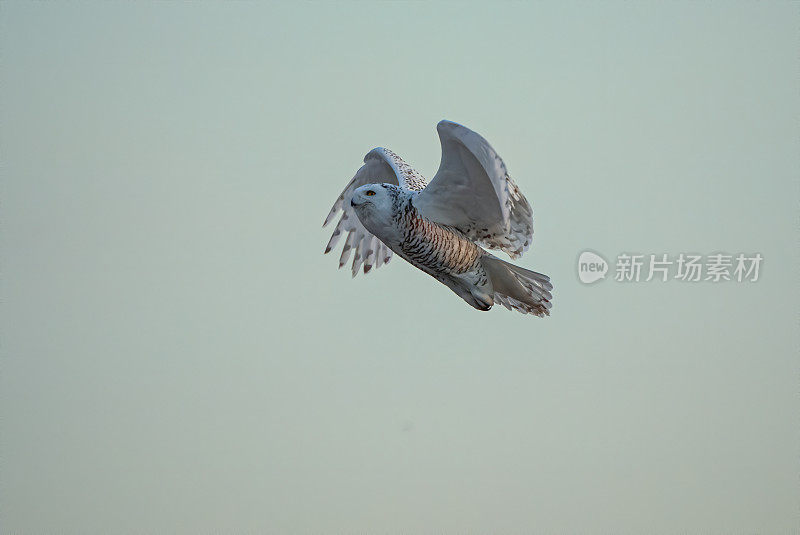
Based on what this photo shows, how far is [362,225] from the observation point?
8641mm

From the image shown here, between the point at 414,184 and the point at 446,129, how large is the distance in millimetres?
1344

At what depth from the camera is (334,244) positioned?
9031 mm

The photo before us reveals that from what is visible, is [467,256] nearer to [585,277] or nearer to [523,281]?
[523,281]

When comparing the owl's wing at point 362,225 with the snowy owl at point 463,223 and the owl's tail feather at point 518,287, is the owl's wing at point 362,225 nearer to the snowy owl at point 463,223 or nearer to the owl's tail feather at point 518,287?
the snowy owl at point 463,223

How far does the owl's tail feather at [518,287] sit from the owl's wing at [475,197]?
0.12m

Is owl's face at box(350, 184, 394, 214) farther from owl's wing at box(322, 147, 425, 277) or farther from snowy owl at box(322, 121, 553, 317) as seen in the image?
owl's wing at box(322, 147, 425, 277)

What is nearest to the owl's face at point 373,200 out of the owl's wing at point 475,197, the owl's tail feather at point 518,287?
the owl's wing at point 475,197

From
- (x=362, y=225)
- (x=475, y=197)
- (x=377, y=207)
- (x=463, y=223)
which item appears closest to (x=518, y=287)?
(x=463, y=223)

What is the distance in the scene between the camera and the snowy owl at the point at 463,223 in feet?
22.1

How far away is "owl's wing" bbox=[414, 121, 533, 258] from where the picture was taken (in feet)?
21.1

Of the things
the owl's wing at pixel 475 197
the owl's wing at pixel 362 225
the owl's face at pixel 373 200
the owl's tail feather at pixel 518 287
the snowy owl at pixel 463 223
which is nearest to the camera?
the owl's wing at pixel 475 197

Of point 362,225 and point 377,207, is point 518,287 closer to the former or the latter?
point 377,207

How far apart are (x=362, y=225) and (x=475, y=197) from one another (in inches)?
68.8

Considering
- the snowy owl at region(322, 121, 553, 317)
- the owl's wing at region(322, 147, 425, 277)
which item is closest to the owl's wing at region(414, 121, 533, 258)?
the snowy owl at region(322, 121, 553, 317)
